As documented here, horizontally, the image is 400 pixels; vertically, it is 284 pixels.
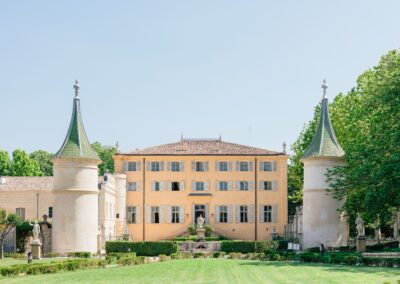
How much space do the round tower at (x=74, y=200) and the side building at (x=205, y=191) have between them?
64.5ft

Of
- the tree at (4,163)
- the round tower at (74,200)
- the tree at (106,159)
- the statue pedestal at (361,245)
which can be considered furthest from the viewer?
the tree at (106,159)

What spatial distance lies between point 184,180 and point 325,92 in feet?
69.3

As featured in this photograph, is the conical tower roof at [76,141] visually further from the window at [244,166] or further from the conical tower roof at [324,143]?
the window at [244,166]

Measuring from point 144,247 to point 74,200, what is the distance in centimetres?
824

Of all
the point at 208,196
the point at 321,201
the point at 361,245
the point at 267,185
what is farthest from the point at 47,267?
the point at 267,185

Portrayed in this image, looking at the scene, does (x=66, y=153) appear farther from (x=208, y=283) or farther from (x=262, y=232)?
(x=262, y=232)

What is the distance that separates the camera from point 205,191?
6231 centimetres

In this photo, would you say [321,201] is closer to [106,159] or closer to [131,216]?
[131,216]

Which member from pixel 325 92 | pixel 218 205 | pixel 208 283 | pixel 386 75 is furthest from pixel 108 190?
pixel 208 283

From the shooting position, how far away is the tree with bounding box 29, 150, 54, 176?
288 feet

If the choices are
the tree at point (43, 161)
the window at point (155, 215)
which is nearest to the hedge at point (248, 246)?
the window at point (155, 215)

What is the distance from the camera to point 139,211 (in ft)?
201

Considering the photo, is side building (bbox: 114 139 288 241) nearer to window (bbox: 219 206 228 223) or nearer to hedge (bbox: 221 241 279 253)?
window (bbox: 219 206 228 223)

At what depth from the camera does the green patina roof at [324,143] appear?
4212 centimetres
